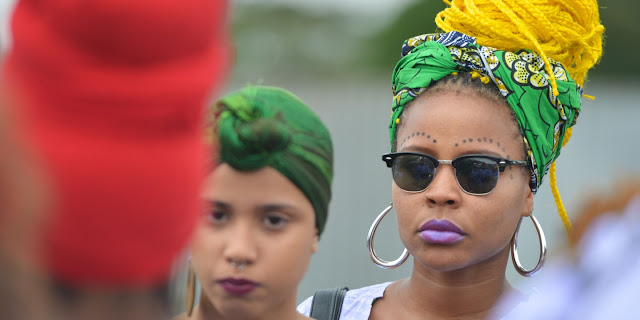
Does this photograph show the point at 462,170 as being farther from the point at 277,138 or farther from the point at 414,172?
the point at 277,138

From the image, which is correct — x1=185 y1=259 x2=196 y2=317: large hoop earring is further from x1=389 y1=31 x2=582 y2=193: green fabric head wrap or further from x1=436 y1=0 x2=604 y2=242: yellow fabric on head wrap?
x1=436 y1=0 x2=604 y2=242: yellow fabric on head wrap

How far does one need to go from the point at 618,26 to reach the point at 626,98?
4.97 metres

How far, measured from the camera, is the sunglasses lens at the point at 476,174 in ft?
9.68

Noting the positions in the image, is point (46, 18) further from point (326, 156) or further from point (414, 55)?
point (414, 55)

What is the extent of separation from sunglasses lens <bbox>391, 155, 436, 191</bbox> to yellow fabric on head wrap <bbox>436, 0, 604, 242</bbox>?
57 centimetres

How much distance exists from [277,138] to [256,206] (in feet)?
0.72

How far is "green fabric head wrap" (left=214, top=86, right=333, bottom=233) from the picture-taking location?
2479 mm

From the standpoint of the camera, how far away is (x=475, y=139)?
298 cm

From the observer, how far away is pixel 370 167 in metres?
7.48

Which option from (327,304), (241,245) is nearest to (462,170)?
(327,304)

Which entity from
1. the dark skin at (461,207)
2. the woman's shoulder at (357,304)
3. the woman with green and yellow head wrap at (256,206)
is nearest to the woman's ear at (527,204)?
the dark skin at (461,207)

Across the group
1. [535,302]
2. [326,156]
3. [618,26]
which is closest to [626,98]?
[618,26]

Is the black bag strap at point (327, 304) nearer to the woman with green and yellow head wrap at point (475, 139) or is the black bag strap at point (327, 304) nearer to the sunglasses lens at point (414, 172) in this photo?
the woman with green and yellow head wrap at point (475, 139)

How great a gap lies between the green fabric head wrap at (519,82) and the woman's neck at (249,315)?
0.95 m
